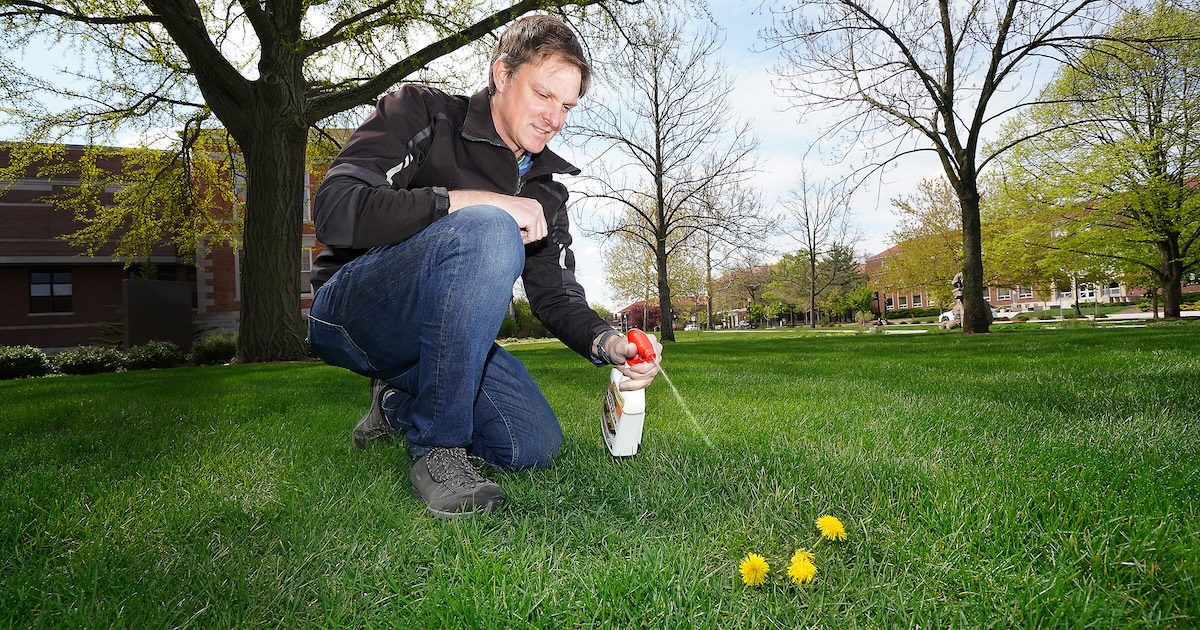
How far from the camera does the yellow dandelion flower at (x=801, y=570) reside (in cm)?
128

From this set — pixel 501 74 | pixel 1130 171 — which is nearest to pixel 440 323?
pixel 501 74

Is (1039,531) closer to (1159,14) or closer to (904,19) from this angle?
(904,19)

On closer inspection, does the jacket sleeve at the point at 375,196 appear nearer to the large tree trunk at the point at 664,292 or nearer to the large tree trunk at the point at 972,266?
the large tree trunk at the point at 664,292

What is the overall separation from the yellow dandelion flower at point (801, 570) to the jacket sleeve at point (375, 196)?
4.62ft

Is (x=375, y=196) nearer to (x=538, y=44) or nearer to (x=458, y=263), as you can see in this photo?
(x=458, y=263)

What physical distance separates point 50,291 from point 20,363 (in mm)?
16051

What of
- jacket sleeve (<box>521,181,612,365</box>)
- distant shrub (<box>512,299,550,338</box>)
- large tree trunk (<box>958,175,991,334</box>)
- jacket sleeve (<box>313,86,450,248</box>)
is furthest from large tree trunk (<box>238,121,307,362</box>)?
distant shrub (<box>512,299,550,338</box>)

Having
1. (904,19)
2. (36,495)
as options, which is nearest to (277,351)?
(36,495)

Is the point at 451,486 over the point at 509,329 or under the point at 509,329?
under

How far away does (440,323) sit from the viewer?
188cm

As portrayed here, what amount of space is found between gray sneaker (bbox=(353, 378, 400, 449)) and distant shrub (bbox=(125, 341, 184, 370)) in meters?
13.1

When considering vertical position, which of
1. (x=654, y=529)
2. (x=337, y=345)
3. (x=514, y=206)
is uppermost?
(x=514, y=206)

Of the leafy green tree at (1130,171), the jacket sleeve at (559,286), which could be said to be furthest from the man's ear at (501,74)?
the leafy green tree at (1130,171)

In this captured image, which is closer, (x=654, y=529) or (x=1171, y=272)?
(x=654, y=529)
